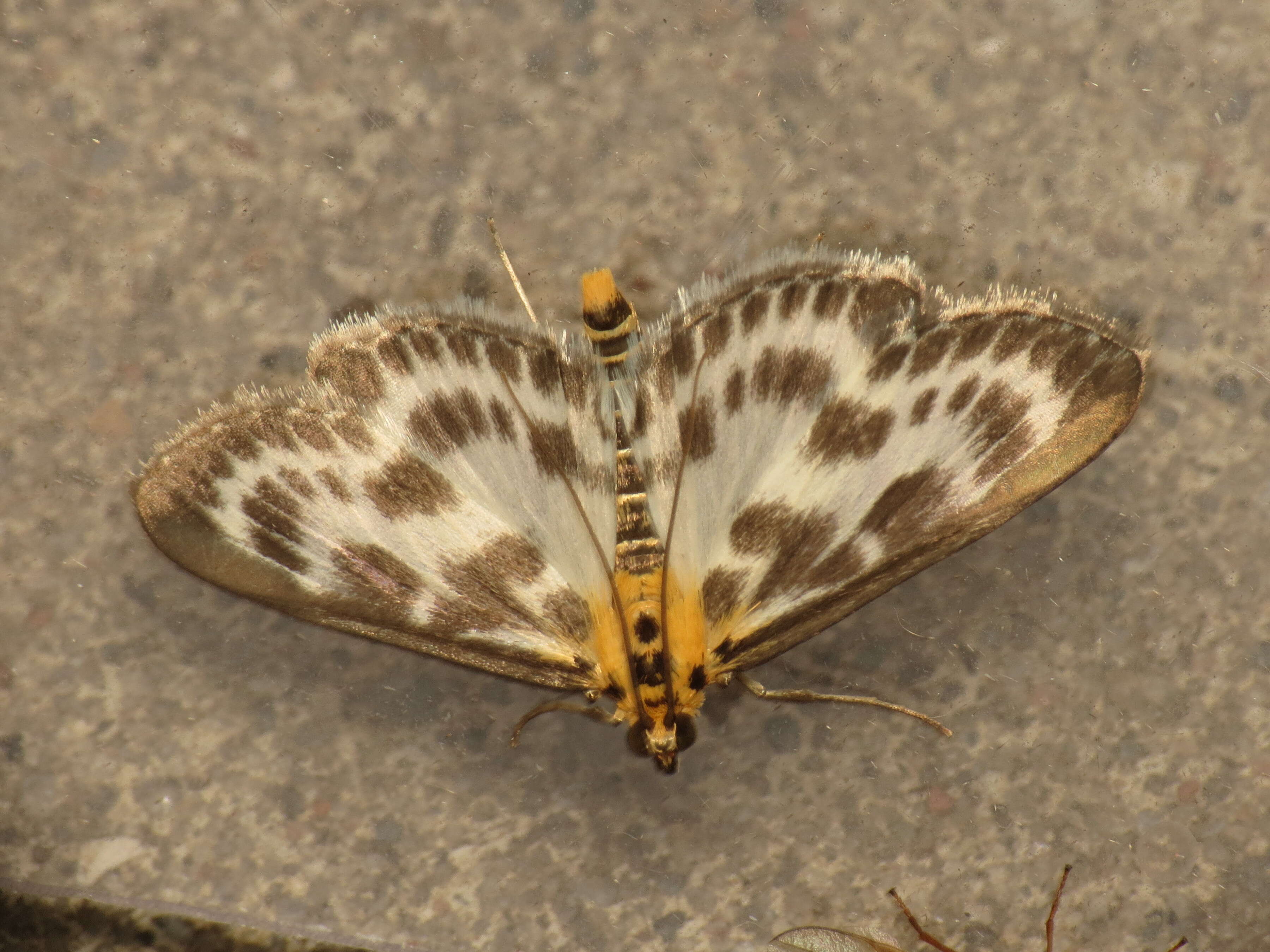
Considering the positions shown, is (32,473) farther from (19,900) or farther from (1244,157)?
(1244,157)

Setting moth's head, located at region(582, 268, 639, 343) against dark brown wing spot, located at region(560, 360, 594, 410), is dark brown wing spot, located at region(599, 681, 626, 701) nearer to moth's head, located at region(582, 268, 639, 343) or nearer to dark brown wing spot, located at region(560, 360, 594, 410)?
dark brown wing spot, located at region(560, 360, 594, 410)

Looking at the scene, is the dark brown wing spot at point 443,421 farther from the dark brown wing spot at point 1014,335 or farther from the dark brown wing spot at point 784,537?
the dark brown wing spot at point 1014,335

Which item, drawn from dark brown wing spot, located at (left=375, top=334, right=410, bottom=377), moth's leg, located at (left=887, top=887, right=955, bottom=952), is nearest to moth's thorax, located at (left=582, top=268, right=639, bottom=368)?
dark brown wing spot, located at (left=375, top=334, right=410, bottom=377)

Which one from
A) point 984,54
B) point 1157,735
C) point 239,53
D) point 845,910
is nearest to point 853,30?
point 984,54

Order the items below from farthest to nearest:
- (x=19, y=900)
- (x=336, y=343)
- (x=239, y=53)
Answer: (x=19, y=900)
(x=239, y=53)
(x=336, y=343)

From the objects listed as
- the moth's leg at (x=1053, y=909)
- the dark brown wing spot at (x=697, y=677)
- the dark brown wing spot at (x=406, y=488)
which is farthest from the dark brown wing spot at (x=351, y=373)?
the moth's leg at (x=1053, y=909)

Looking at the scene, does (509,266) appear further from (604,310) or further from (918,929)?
(918,929)
